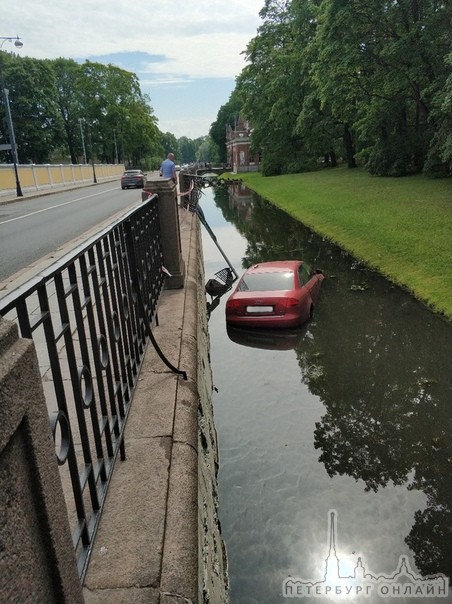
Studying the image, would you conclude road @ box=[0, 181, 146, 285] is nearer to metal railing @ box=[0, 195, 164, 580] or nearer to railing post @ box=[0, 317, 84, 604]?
metal railing @ box=[0, 195, 164, 580]

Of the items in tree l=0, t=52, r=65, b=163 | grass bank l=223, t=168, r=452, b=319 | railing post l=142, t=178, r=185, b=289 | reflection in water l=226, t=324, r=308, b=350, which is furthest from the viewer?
tree l=0, t=52, r=65, b=163

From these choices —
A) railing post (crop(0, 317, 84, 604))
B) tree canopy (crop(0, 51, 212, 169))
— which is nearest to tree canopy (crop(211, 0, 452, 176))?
railing post (crop(0, 317, 84, 604))

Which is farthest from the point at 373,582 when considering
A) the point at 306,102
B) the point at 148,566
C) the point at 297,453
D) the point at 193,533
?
the point at 306,102

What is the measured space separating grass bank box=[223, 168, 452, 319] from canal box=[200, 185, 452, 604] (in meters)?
1.53

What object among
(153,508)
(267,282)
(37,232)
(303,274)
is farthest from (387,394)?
(37,232)

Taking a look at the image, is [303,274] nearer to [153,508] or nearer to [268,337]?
[268,337]

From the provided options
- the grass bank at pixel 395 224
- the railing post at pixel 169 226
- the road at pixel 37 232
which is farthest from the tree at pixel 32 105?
the railing post at pixel 169 226

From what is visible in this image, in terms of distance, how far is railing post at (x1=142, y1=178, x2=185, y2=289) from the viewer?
6516 millimetres

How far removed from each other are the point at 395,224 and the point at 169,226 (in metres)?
12.6

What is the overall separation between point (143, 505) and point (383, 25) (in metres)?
31.9

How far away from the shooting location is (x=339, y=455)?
588 cm

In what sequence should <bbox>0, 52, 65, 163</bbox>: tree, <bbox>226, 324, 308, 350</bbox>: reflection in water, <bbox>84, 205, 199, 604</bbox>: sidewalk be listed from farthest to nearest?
<bbox>0, 52, 65, 163</bbox>: tree < <bbox>226, 324, 308, 350</bbox>: reflection in water < <bbox>84, 205, 199, 604</bbox>: sidewalk

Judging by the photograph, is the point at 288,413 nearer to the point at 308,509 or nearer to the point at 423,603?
the point at 308,509

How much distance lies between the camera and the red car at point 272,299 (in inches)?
387
